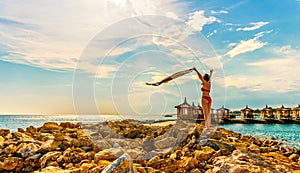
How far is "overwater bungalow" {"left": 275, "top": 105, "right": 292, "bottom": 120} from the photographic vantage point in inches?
1372

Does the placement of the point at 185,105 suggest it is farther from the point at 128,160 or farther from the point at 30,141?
the point at 30,141

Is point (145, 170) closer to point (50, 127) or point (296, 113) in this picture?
point (50, 127)

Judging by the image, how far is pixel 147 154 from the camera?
22.1 ft

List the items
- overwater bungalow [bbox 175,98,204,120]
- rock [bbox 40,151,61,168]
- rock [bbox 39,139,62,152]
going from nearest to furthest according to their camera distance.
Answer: rock [bbox 40,151,61,168], rock [bbox 39,139,62,152], overwater bungalow [bbox 175,98,204,120]

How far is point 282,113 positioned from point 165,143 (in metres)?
31.4

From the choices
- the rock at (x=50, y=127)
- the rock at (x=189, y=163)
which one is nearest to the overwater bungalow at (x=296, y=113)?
the rock at (x=50, y=127)

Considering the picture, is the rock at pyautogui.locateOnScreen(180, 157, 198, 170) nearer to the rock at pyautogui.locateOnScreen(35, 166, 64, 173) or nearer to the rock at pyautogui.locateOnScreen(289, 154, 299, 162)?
the rock at pyautogui.locateOnScreen(35, 166, 64, 173)

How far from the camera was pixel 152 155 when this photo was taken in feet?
21.8

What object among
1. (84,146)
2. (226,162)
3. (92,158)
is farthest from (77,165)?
(226,162)

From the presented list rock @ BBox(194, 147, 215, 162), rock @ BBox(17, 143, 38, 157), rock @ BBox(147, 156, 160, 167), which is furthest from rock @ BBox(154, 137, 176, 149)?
rock @ BBox(17, 143, 38, 157)

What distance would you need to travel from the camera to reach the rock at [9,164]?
21.4 ft

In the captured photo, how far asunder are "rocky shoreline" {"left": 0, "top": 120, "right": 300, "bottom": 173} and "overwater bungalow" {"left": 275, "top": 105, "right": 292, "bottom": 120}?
29180 mm

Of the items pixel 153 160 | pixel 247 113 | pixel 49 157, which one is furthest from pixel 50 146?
pixel 247 113

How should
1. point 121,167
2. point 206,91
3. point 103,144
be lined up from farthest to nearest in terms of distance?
point 206,91
point 103,144
point 121,167
